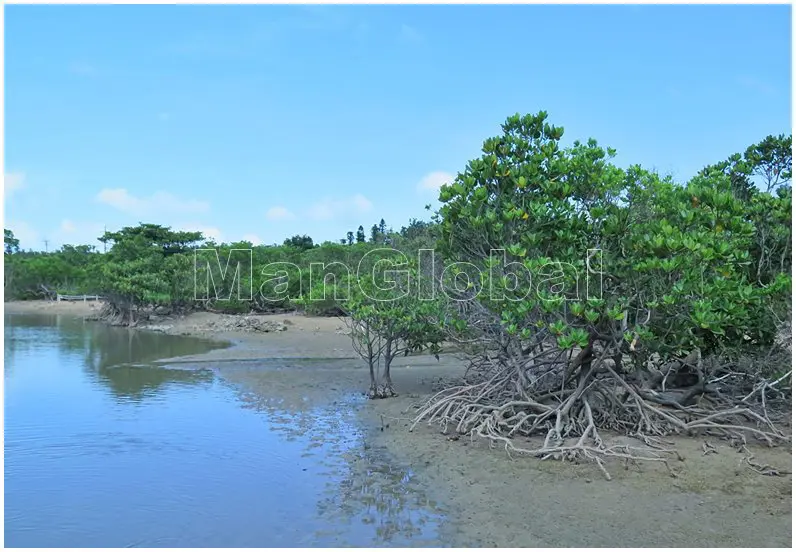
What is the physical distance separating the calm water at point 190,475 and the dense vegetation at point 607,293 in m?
1.96

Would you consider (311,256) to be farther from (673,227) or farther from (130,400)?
(673,227)

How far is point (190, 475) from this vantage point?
8.48 m

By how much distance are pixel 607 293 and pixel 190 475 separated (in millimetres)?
5616

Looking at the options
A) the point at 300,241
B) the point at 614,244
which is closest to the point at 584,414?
the point at 614,244

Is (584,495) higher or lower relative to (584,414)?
lower

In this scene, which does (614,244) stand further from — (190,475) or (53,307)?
(53,307)

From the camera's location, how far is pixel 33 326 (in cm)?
3381

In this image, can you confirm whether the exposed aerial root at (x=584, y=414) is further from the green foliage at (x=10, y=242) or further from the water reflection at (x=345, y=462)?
the green foliage at (x=10, y=242)

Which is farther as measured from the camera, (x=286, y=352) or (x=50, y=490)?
(x=286, y=352)

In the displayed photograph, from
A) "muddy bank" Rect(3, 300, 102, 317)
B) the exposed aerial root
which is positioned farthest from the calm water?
"muddy bank" Rect(3, 300, 102, 317)

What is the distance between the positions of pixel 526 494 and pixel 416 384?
7323 mm

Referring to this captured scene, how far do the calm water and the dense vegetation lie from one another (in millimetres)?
1965

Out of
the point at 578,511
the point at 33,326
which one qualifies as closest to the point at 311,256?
the point at 33,326

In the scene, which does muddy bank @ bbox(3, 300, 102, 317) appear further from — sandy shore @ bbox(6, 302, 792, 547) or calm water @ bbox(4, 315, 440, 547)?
sandy shore @ bbox(6, 302, 792, 547)
